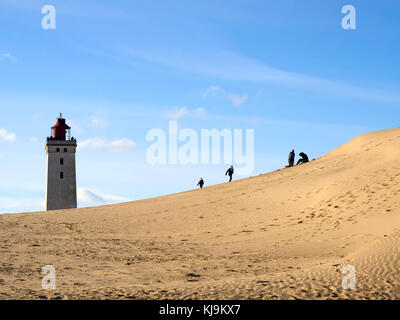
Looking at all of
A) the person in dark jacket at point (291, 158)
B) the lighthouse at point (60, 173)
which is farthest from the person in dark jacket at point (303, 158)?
the lighthouse at point (60, 173)

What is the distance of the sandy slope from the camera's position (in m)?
11.8

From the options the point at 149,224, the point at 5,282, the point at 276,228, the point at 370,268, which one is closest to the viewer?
the point at 5,282

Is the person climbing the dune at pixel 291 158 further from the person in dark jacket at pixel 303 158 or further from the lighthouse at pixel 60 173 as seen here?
the lighthouse at pixel 60 173

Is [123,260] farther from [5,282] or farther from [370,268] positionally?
[370,268]

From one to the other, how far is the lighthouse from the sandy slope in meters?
23.3

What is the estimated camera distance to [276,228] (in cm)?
2248

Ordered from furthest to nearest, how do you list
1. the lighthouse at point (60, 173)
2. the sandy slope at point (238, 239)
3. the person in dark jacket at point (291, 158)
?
the lighthouse at point (60, 173), the person in dark jacket at point (291, 158), the sandy slope at point (238, 239)

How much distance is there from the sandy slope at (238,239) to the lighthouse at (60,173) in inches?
916

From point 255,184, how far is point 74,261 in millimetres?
19203

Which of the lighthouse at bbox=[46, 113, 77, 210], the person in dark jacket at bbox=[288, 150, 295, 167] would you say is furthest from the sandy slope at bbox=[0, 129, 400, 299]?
the lighthouse at bbox=[46, 113, 77, 210]

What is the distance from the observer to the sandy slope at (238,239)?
11.8 meters

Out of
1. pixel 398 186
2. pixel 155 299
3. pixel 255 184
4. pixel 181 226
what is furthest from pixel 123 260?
pixel 255 184

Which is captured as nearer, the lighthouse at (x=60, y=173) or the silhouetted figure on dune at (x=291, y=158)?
the silhouetted figure on dune at (x=291, y=158)
